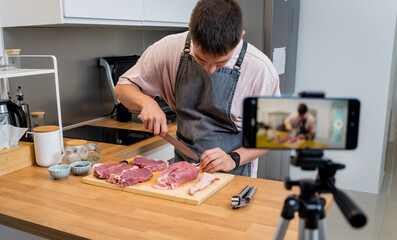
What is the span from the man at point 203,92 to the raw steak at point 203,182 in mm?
61

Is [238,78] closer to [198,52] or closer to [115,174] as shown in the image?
[198,52]

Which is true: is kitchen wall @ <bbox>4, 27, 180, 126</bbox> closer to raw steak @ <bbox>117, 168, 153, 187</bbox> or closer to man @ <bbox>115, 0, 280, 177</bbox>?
man @ <bbox>115, 0, 280, 177</bbox>

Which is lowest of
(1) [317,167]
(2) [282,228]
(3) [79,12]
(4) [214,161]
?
(4) [214,161]

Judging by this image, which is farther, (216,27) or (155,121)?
(155,121)

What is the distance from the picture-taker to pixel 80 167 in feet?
4.76

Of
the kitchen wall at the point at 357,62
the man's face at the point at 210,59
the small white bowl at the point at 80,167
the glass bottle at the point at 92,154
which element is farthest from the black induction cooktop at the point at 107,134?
the kitchen wall at the point at 357,62

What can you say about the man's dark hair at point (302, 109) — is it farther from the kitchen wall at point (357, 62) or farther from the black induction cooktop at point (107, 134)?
the kitchen wall at point (357, 62)

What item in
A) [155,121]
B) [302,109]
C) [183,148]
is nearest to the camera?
[302,109]

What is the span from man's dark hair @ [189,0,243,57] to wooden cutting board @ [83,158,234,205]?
46 centimetres

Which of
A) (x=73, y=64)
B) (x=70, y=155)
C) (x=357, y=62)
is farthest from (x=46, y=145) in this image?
(x=357, y=62)

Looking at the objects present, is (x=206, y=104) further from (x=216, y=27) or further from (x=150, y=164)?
(x=216, y=27)

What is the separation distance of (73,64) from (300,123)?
2026 mm

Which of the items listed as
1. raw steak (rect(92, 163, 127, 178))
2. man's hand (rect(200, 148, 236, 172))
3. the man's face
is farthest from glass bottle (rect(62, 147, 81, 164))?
the man's face

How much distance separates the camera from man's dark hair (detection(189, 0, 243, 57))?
1138 mm
